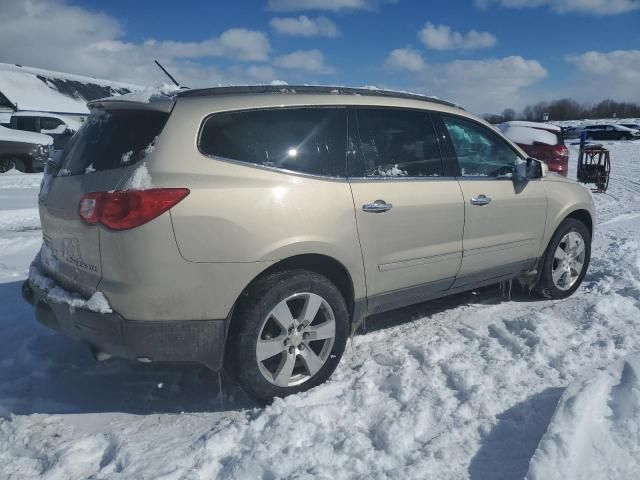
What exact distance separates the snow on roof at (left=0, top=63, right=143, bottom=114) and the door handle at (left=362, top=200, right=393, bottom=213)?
77.9 feet

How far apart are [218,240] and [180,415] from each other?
1060 millimetres

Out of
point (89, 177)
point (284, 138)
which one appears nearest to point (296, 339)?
point (284, 138)

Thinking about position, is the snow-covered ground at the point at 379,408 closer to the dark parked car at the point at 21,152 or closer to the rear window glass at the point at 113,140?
the rear window glass at the point at 113,140

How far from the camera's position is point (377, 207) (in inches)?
130

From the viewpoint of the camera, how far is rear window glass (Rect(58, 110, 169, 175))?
2838 millimetres

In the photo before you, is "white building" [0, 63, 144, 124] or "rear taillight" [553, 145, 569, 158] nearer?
"rear taillight" [553, 145, 569, 158]

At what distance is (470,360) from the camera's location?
3486mm

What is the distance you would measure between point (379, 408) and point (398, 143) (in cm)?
169

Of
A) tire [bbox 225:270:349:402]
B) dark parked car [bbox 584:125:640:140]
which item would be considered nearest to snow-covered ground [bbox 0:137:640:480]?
tire [bbox 225:270:349:402]

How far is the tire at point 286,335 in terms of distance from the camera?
9.61 ft

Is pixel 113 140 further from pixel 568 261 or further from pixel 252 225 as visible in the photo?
pixel 568 261

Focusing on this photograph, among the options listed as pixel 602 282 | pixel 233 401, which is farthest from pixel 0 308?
pixel 602 282

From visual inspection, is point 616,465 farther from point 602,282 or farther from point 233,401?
point 602,282

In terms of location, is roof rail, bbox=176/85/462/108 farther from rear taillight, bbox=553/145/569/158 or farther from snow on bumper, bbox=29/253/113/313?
rear taillight, bbox=553/145/569/158
